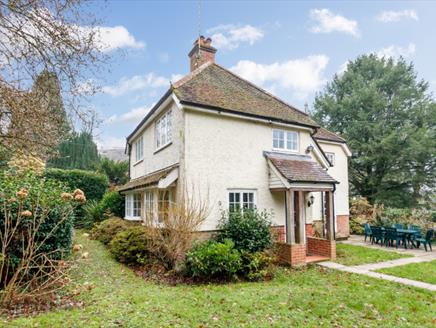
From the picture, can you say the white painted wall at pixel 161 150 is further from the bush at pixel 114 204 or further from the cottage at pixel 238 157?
the bush at pixel 114 204

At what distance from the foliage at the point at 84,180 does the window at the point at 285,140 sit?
1763cm

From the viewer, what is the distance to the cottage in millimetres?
11461

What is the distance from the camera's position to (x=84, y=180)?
78.9ft

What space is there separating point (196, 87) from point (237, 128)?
262cm

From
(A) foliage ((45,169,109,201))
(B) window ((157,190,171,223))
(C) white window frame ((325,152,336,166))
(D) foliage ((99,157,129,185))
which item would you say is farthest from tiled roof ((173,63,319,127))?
(D) foliage ((99,157,129,185))

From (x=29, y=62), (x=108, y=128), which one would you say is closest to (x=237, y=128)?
(x=108, y=128)

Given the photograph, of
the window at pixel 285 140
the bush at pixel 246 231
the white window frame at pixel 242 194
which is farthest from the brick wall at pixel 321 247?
the window at pixel 285 140

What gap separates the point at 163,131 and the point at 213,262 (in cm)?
736

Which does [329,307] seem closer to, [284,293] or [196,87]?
[284,293]

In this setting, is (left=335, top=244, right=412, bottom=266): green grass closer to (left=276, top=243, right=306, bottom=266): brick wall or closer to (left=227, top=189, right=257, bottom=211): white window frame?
(left=276, top=243, right=306, bottom=266): brick wall

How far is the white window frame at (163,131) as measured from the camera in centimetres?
1312

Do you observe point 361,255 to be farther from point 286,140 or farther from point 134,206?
point 134,206

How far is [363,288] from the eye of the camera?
337 inches

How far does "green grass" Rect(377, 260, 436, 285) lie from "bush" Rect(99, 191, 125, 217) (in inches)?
658
